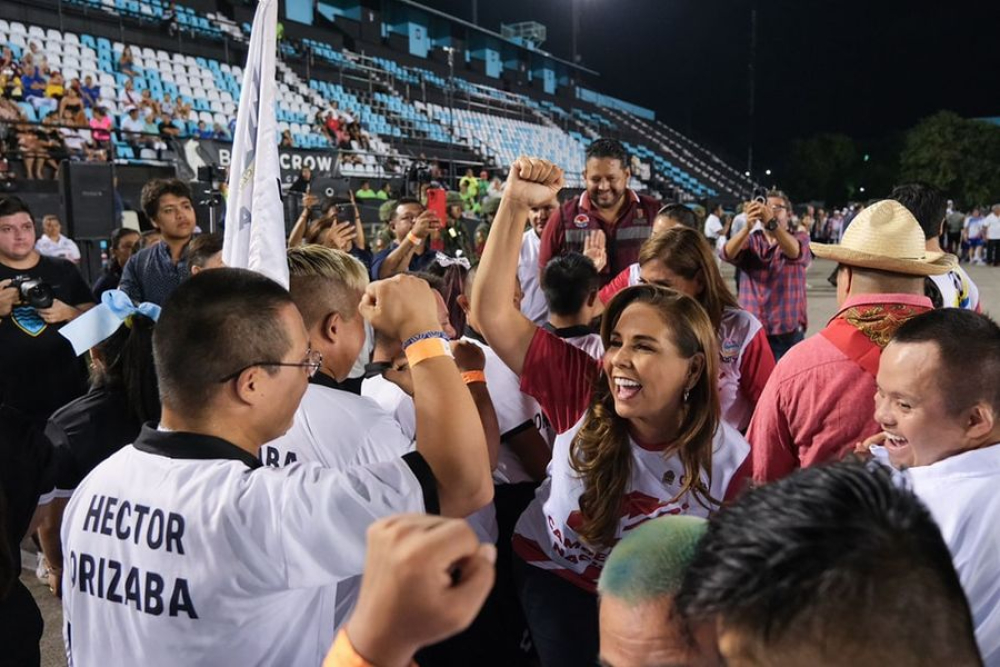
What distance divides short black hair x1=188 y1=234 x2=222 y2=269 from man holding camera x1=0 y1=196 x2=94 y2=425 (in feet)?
2.18

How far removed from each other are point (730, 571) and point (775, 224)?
504 cm

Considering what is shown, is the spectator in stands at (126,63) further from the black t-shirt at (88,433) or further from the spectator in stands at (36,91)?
the black t-shirt at (88,433)

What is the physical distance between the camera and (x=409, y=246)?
5.26 m

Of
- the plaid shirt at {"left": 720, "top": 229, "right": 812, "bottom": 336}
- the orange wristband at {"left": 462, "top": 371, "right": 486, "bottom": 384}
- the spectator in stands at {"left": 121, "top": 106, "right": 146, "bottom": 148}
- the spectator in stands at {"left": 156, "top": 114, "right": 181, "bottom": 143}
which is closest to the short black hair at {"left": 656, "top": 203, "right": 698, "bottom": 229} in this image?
the plaid shirt at {"left": 720, "top": 229, "right": 812, "bottom": 336}

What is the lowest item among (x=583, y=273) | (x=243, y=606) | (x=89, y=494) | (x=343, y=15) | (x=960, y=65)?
(x=243, y=606)

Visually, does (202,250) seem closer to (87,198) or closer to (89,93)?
(87,198)

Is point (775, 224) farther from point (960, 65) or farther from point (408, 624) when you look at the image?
point (960, 65)

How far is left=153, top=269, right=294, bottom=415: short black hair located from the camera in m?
1.36

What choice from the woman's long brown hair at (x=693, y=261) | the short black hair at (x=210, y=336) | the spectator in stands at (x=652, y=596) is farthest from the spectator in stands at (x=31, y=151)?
the spectator in stands at (x=652, y=596)

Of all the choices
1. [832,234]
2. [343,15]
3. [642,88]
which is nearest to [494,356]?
[832,234]

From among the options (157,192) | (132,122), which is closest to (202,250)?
(157,192)

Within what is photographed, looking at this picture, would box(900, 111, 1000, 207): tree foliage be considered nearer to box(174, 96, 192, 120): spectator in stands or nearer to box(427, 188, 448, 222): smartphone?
box(174, 96, 192, 120): spectator in stands

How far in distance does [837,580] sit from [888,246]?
1698 millimetres

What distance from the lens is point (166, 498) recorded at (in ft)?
4.18
